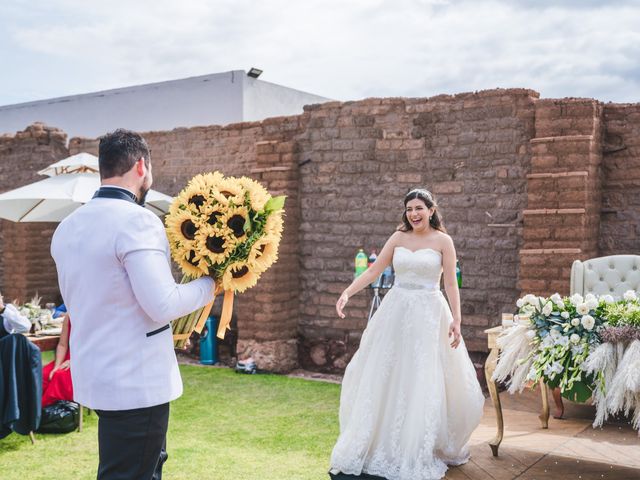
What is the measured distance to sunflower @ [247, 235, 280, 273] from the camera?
283 cm

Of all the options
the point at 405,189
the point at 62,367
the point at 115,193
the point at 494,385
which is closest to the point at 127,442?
the point at 115,193

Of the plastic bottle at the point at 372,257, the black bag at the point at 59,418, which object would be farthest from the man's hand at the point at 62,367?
the plastic bottle at the point at 372,257

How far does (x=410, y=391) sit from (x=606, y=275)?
3.06 metres

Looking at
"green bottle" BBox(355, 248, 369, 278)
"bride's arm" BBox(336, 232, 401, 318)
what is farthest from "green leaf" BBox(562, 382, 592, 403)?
"green bottle" BBox(355, 248, 369, 278)

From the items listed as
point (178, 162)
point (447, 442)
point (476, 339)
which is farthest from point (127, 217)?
point (178, 162)

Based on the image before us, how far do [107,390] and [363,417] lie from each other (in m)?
2.54

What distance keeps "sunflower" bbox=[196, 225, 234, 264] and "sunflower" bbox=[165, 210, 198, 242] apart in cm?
8

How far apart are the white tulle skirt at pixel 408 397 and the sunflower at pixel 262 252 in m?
2.15

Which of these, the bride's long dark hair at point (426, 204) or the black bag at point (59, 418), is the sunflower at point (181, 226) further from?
the black bag at point (59, 418)

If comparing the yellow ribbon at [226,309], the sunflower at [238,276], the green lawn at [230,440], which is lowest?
the green lawn at [230,440]

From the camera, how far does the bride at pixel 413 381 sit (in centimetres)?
463

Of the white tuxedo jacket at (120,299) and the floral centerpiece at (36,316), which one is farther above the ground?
the white tuxedo jacket at (120,299)

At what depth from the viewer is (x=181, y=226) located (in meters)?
2.89

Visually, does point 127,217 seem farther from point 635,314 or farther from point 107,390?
point 635,314
